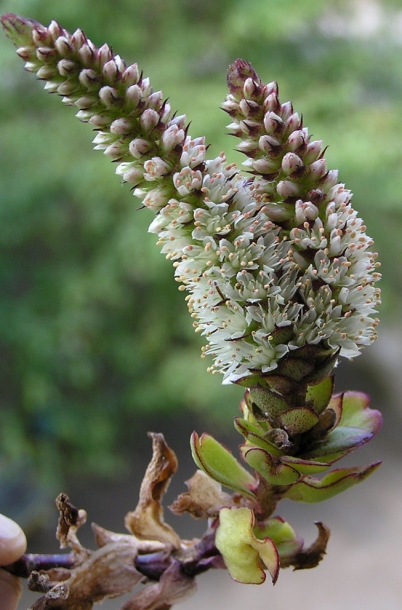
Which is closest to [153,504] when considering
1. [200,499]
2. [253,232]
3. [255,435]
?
[200,499]

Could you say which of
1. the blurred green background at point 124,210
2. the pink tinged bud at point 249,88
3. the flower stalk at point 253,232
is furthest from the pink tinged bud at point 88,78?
the blurred green background at point 124,210

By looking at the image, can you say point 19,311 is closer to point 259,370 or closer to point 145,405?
point 145,405

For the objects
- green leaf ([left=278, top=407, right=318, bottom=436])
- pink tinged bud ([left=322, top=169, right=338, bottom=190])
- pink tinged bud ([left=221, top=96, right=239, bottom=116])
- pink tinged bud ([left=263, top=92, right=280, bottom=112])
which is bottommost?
green leaf ([left=278, top=407, right=318, bottom=436])

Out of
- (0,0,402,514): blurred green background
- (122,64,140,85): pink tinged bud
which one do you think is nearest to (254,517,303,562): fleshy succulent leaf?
(122,64,140,85): pink tinged bud

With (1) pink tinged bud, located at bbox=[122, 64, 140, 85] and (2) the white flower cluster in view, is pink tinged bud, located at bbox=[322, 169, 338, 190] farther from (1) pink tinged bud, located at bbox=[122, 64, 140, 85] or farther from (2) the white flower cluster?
(1) pink tinged bud, located at bbox=[122, 64, 140, 85]

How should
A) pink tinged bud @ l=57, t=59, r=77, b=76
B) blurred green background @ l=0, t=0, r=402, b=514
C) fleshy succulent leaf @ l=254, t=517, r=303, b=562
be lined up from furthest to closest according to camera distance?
blurred green background @ l=0, t=0, r=402, b=514 → fleshy succulent leaf @ l=254, t=517, r=303, b=562 → pink tinged bud @ l=57, t=59, r=77, b=76

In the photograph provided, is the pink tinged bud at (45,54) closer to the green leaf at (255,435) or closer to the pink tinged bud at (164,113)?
the pink tinged bud at (164,113)

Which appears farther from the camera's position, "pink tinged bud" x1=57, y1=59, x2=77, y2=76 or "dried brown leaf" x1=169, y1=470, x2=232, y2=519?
"dried brown leaf" x1=169, y1=470, x2=232, y2=519

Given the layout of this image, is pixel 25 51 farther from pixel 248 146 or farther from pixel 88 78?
pixel 248 146
